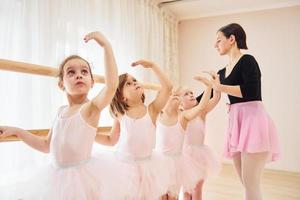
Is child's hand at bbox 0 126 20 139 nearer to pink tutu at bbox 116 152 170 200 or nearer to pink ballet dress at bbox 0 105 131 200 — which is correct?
pink ballet dress at bbox 0 105 131 200

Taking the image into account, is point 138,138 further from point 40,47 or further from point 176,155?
point 40,47

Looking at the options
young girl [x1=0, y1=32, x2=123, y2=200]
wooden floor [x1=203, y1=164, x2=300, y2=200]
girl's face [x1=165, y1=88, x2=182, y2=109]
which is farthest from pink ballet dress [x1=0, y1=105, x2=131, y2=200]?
wooden floor [x1=203, y1=164, x2=300, y2=200]

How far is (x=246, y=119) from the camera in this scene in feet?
4.06

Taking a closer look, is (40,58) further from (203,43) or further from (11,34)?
(203,43)

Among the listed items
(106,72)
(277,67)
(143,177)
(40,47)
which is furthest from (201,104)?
(277,67)

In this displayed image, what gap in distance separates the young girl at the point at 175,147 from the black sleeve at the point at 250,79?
0.18m

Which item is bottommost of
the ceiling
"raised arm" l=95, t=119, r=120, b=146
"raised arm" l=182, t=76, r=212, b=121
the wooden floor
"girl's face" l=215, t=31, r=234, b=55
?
the wooden floor

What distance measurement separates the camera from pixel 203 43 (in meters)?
3.63

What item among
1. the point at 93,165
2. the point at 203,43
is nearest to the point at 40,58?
the point at 93,165

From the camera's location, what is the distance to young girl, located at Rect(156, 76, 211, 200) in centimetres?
129

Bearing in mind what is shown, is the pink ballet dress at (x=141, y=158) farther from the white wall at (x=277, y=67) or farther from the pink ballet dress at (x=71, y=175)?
the white wall at (x=277, y=67)

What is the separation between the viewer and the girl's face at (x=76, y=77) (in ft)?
3.04

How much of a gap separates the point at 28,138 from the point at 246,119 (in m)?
0.90

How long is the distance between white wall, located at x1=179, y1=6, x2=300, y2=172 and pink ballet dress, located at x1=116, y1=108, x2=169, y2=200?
244 cm
